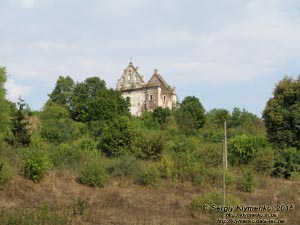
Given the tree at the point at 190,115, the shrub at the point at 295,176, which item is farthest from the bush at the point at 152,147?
the tree at the point at 190,115

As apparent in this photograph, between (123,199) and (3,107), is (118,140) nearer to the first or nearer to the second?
(123,199)

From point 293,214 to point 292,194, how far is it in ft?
12.3

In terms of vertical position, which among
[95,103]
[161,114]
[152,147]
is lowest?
[152,147]

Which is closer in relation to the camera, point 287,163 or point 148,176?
point 148,176

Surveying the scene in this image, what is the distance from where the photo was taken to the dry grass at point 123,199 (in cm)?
1698

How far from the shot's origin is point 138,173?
22.2m

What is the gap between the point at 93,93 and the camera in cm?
5041

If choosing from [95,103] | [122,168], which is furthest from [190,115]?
[122,168]

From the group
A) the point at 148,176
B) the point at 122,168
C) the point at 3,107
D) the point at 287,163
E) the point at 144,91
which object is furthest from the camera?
the point at 144,91

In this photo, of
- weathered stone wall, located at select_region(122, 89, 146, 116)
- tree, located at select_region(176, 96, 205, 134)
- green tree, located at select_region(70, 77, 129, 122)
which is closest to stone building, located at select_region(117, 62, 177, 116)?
weathered stone wall, located at select_region(122, 89, 146, 116)

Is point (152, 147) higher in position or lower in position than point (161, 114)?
lower

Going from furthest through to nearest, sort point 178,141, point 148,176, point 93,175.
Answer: point 178,141, point 148,176, point 93,175

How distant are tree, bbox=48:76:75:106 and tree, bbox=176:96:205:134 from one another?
12970 millimetres

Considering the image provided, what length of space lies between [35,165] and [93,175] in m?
2.66
